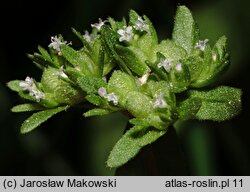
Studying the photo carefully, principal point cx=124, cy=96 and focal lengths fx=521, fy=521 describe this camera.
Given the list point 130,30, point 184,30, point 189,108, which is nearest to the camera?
point 189,108

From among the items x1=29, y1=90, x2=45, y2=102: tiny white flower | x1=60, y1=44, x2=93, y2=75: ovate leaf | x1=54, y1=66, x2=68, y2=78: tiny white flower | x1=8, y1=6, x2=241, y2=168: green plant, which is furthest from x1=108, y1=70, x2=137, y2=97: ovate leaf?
x1=29, y1=90, x2=45, y2=102: tiny white flower

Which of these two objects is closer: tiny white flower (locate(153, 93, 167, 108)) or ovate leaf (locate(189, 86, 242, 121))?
tiny white flower (locate(153, 93, 167, 108))

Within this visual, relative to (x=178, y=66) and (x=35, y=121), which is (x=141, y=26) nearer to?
(x=178, y=66)

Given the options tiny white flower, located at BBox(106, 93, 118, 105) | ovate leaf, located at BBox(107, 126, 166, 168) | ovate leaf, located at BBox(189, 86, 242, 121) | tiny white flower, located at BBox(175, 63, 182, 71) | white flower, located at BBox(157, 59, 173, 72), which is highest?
white flower, located at BBox(157, 59, 173, 72)

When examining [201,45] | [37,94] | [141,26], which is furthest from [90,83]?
[201,45]

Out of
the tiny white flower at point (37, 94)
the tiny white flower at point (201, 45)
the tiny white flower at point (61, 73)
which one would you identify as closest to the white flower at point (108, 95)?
the tiny white flower at point (61, 73)

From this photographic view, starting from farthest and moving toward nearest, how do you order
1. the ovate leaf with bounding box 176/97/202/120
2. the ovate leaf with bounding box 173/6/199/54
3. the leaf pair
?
the ovate leaf with bounding box 173/6/199/54, the leaf pair, the ovate leaf with bounding box 176/97/202/120

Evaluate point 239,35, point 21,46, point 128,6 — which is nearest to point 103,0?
point 128,6

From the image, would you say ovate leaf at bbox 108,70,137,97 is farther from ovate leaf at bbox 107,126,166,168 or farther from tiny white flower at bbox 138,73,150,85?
ovate leaf at bbox 107,126,166,168
